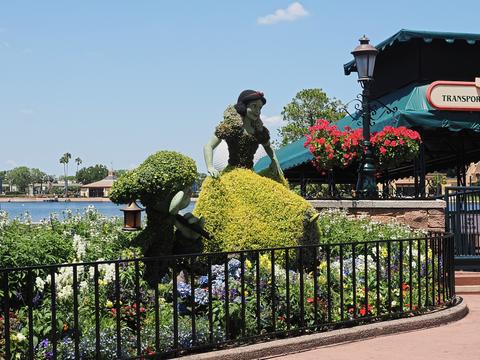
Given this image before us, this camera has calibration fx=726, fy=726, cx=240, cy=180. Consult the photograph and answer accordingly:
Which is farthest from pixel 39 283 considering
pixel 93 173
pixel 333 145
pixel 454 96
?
pixel 93 173

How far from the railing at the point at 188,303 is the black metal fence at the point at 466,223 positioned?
335 centimetres

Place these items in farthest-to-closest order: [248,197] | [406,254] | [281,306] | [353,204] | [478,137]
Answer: [478,137] < [353,204] < [406,254] < [248,197] < [281,306]

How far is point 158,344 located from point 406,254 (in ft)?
14.7

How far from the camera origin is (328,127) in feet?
44.5

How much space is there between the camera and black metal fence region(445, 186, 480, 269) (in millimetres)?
11742

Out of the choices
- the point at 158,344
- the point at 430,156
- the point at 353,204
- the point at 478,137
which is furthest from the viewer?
the point at 430,156

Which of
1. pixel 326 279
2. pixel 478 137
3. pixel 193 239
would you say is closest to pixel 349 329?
pixel 326 279

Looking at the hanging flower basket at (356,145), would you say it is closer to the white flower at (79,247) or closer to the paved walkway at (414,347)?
the paved walkway at (414,347)

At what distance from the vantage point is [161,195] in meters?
7.42

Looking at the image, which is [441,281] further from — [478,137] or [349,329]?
[478,137]

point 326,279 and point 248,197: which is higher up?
point 248,197

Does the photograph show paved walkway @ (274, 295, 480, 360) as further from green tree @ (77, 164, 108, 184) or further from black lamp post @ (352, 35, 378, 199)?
green tree @ (77, 164, 108, 184)

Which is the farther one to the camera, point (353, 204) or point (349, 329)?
point (353, 204)

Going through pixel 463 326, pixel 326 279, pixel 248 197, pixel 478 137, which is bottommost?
pixel 463 326
